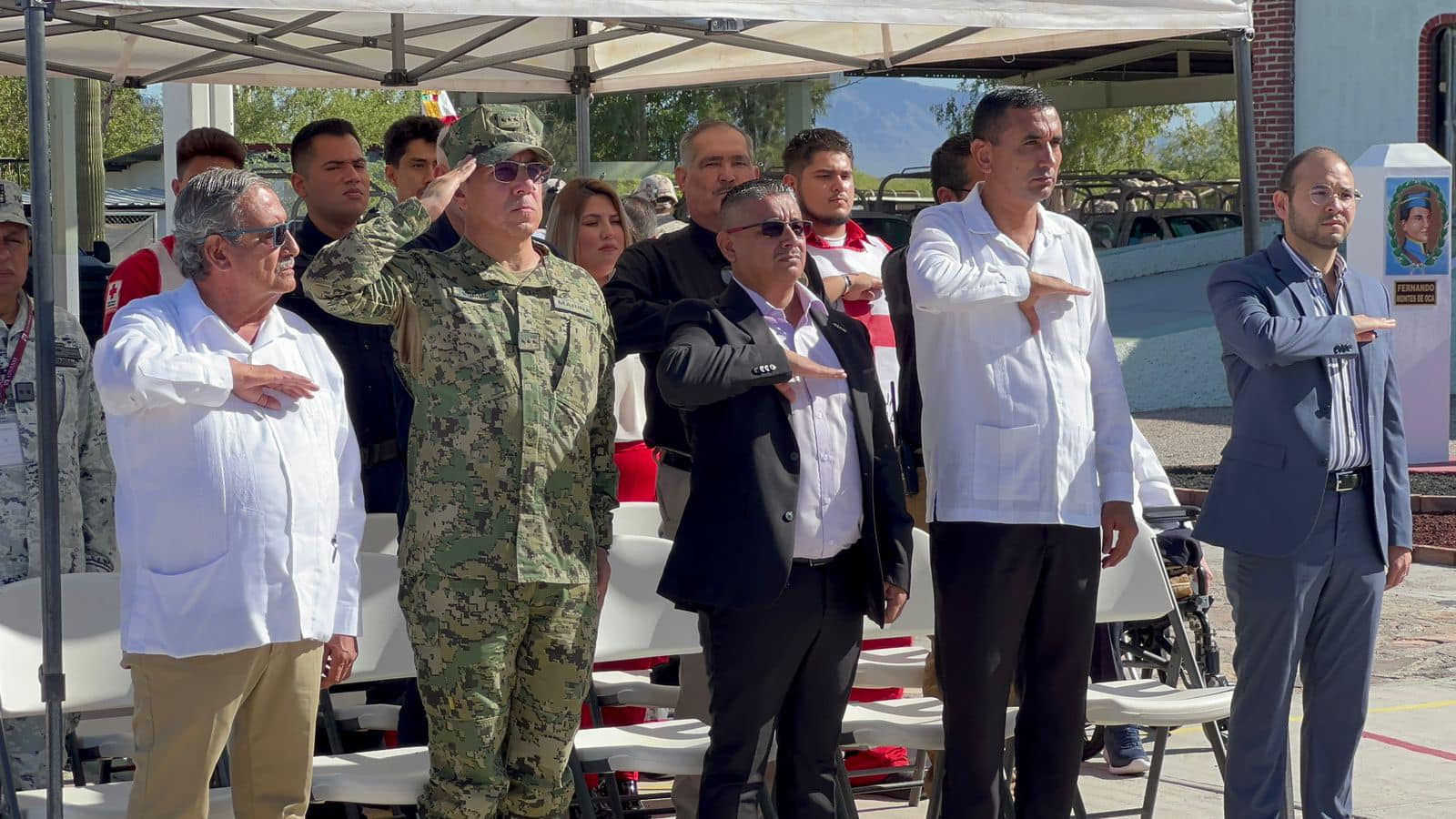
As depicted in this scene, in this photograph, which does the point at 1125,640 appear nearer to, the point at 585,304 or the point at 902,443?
the point at 902,443

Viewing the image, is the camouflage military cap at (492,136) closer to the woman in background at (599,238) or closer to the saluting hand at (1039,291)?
the saluting hand at (1039,291)

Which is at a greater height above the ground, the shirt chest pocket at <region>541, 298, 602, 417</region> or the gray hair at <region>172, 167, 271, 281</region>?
the gray hair at <region>172, 167, 271, 281</region>

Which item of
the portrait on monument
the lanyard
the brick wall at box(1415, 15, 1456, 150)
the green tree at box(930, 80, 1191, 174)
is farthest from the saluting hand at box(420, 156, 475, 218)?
the green tree at box(930, 80, 1191, 174)

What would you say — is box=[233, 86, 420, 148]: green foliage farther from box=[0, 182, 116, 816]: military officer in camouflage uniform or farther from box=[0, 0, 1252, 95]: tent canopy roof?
box=[0, 182, 116, 816]: military officer in camouflage uniform

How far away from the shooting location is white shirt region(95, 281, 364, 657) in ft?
11.2

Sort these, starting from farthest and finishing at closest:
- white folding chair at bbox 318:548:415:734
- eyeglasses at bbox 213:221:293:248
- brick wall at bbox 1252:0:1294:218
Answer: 1. brick wall at bbox 1252:0:1294:218
2. white folding chair at bbox 318:548:415:734
3. eyeglasses at bbox 213:221:293:248

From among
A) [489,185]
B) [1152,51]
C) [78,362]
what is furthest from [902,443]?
[1152,51]

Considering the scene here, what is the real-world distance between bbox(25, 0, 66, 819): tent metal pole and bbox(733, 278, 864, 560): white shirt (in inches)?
61.7

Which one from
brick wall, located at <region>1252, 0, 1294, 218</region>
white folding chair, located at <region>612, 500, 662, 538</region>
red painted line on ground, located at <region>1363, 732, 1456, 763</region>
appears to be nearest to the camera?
white folding chair, located at <region>612, 500, 662, 538</region>

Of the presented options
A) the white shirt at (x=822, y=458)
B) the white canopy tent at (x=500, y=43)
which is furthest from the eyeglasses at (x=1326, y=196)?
the white shirt at (x=822, y=458)

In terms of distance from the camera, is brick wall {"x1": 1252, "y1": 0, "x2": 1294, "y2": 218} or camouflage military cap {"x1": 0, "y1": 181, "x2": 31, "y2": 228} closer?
camouflage military cap {"x1": 0, "y1": 181, "x2": 31, "y2": 228}

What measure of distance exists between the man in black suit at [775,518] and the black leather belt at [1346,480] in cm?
Answer: 116

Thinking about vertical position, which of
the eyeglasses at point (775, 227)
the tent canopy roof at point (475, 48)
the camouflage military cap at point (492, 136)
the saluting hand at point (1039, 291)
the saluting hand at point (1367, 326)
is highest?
the tent canopy roof at point (475, 48)

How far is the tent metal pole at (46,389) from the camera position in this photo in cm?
368
